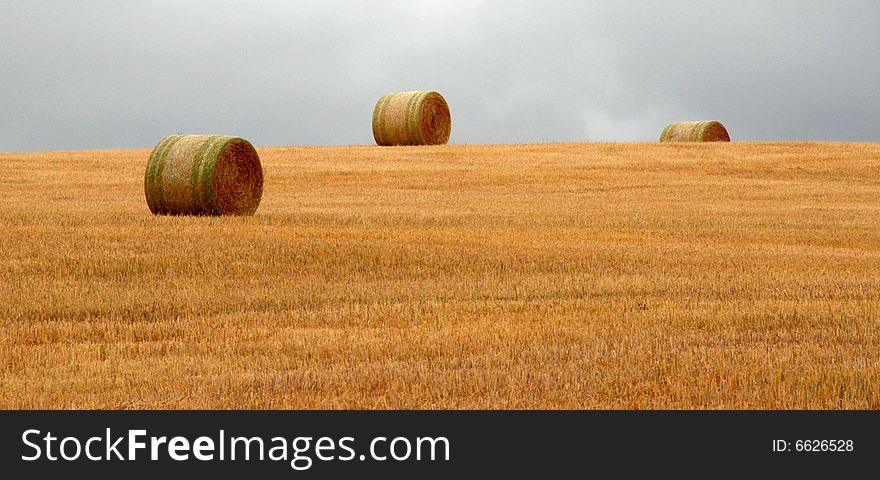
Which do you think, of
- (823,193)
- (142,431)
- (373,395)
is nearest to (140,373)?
(373,395)

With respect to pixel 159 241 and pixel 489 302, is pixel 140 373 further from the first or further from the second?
pixel 159 241

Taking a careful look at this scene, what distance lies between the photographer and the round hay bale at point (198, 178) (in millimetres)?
20891

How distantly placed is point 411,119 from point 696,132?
11541 millimetres

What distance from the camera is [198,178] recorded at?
2084 cm

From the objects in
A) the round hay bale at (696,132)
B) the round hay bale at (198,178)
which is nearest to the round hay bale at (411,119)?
the round hay bale at (696,132)

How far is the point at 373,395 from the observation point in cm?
792

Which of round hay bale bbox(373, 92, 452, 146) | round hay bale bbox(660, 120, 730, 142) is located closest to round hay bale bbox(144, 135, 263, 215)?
round hay bale bbox(373, 92, 452, 146)

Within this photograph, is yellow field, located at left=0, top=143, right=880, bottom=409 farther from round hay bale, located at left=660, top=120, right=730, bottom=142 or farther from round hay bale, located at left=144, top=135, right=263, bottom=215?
round hay bale, located at left=660, top=120, right=730, bottom=142

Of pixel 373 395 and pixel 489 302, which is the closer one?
pixel 373 395

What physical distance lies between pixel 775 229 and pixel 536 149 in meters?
20.5

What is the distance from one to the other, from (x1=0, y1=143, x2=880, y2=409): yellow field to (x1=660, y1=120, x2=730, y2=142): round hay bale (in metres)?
18.6

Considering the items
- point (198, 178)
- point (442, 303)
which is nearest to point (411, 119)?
point (198, 178)

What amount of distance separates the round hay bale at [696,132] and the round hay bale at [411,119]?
9.19 m

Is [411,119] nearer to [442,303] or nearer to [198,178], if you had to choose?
[198,178]
